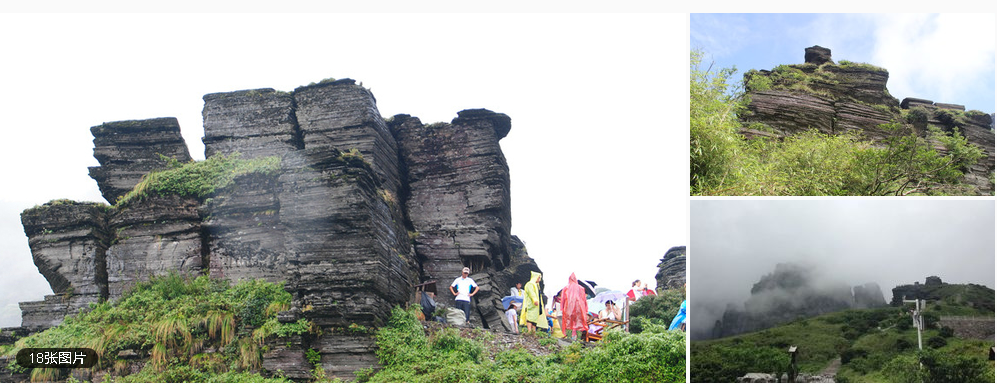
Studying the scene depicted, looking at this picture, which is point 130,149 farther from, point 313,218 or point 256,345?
point 256,345

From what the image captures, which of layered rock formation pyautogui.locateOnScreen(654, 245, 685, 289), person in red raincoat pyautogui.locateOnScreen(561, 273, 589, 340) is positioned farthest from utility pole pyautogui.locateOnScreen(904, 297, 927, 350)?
layered rock formation pyautogui.locateOnScreen(654, 245, 685, 289)

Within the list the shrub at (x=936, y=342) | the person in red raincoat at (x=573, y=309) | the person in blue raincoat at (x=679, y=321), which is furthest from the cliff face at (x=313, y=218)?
the shrub at (x=936, y=342)

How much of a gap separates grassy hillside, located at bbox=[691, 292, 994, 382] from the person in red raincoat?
605 centimetres

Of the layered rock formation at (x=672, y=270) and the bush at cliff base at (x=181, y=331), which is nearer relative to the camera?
the bush at cliff base at (x=181, y=331)

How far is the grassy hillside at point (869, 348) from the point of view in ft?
35.4

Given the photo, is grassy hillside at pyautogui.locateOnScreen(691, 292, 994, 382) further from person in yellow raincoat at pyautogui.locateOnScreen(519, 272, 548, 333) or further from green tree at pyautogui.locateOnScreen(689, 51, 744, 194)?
person in yellow raincoat at pyautogui.locateOnScreen(519, 272, 548, 333)

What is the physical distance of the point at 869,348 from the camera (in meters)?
10.9

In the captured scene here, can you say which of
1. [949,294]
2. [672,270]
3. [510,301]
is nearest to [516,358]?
[510,301]

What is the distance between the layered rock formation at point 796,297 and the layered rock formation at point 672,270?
7449 millimetres

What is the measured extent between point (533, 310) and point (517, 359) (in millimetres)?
3473

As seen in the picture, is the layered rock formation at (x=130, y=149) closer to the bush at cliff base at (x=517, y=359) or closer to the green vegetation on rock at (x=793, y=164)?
the bush at cliff base at (x=517, y=359)

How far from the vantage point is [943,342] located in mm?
11039

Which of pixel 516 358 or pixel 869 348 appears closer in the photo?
pixel 869 348

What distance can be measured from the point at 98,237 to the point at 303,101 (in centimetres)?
609
